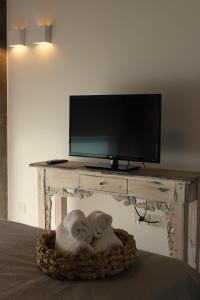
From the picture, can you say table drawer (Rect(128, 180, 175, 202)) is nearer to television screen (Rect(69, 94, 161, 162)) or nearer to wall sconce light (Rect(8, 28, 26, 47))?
television screen (Rect(69, 94, 161, 162))

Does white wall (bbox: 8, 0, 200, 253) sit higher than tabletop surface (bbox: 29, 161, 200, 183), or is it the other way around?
white wall (bbox: 8, 0, 200, 253)

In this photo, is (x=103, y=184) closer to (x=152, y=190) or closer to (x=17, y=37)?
(x=152, y=190)

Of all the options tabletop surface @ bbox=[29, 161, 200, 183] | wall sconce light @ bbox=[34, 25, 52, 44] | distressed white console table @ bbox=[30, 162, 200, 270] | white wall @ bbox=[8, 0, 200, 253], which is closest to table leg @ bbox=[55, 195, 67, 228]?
white wall @ bbox=[8, 0, 200, 253]

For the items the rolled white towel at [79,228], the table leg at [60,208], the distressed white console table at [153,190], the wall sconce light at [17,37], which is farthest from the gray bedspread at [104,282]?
the wall sconce light at [17,37]

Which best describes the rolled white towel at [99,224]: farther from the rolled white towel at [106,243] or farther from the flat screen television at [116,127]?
the flat screen television at [116,127]

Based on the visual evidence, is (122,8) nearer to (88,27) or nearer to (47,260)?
(88,27)

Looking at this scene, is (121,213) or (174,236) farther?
(121,213)

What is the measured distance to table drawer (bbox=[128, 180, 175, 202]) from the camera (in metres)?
2.76

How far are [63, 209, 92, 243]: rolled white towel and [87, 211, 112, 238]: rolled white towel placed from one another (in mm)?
31

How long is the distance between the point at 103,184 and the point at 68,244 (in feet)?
4.95

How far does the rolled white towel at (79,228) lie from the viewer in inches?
60.5

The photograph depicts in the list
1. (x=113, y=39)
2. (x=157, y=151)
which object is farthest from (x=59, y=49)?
(x=157, y=151)

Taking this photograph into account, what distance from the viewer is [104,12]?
3469 millimetres

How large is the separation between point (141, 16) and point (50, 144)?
4.67 ft
